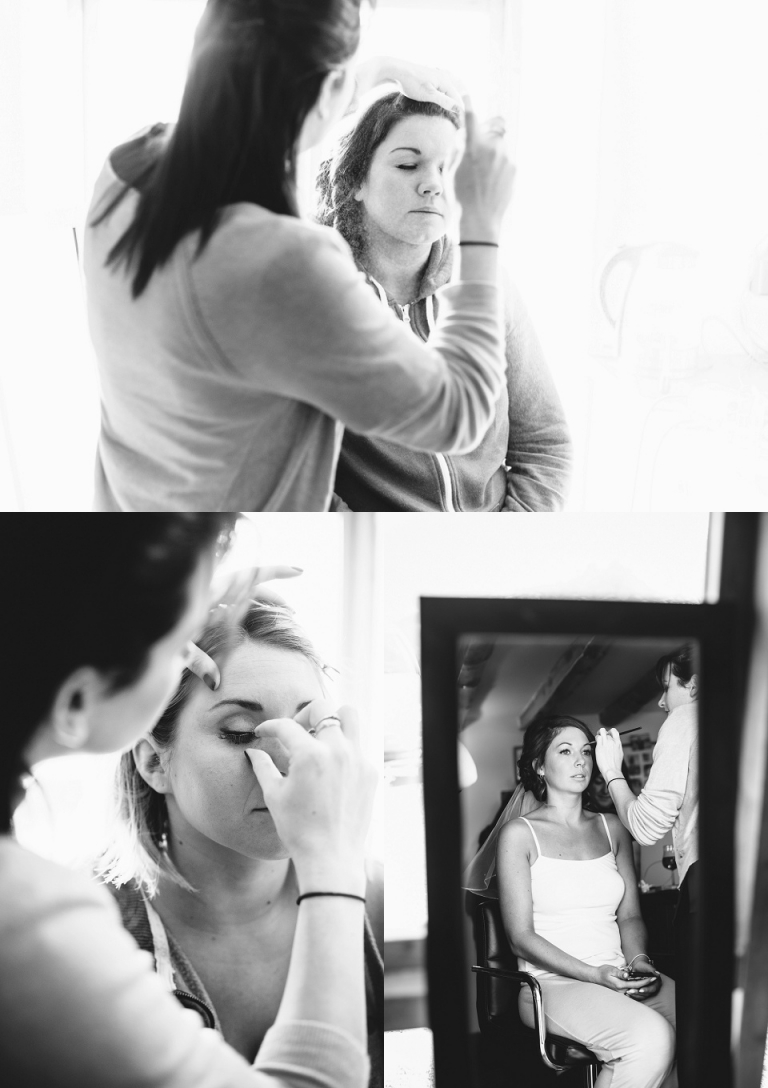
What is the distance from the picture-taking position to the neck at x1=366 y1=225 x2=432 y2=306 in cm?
120

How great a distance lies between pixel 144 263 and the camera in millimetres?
1125

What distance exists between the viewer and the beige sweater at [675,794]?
1.27 metres

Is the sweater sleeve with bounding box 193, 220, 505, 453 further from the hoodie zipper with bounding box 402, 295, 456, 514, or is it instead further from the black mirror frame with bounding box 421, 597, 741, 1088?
the black mirror frame with bounding box 421, 597, 741, 1088

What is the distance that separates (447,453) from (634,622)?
33 cm

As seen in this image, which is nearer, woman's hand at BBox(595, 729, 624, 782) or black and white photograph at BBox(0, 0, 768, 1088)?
black and white photograph at BBox(0, 0, 768, 1088)

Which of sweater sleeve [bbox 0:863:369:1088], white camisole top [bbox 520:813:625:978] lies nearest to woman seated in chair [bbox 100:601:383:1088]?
sweater sleeve [bbox 0:863:369:1088]

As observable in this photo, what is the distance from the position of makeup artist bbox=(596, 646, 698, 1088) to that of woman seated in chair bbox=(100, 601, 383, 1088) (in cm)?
34

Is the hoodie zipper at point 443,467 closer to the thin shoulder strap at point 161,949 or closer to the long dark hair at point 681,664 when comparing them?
the long dark hair at point 681,664

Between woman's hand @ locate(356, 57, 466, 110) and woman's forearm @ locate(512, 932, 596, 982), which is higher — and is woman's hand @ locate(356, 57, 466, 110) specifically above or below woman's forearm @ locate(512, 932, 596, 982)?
above

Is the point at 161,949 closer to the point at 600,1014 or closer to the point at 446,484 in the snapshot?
the point at 600,1014

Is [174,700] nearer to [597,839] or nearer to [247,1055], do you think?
[247,1055]

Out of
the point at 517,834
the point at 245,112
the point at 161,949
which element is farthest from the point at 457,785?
the point at 245,112

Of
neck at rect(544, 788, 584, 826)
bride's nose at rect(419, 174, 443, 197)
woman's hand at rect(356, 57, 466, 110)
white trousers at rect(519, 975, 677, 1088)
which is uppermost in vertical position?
woman's hand at rect(356, 57, 466, 110)

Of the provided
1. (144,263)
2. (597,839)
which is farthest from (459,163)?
(597,839)
